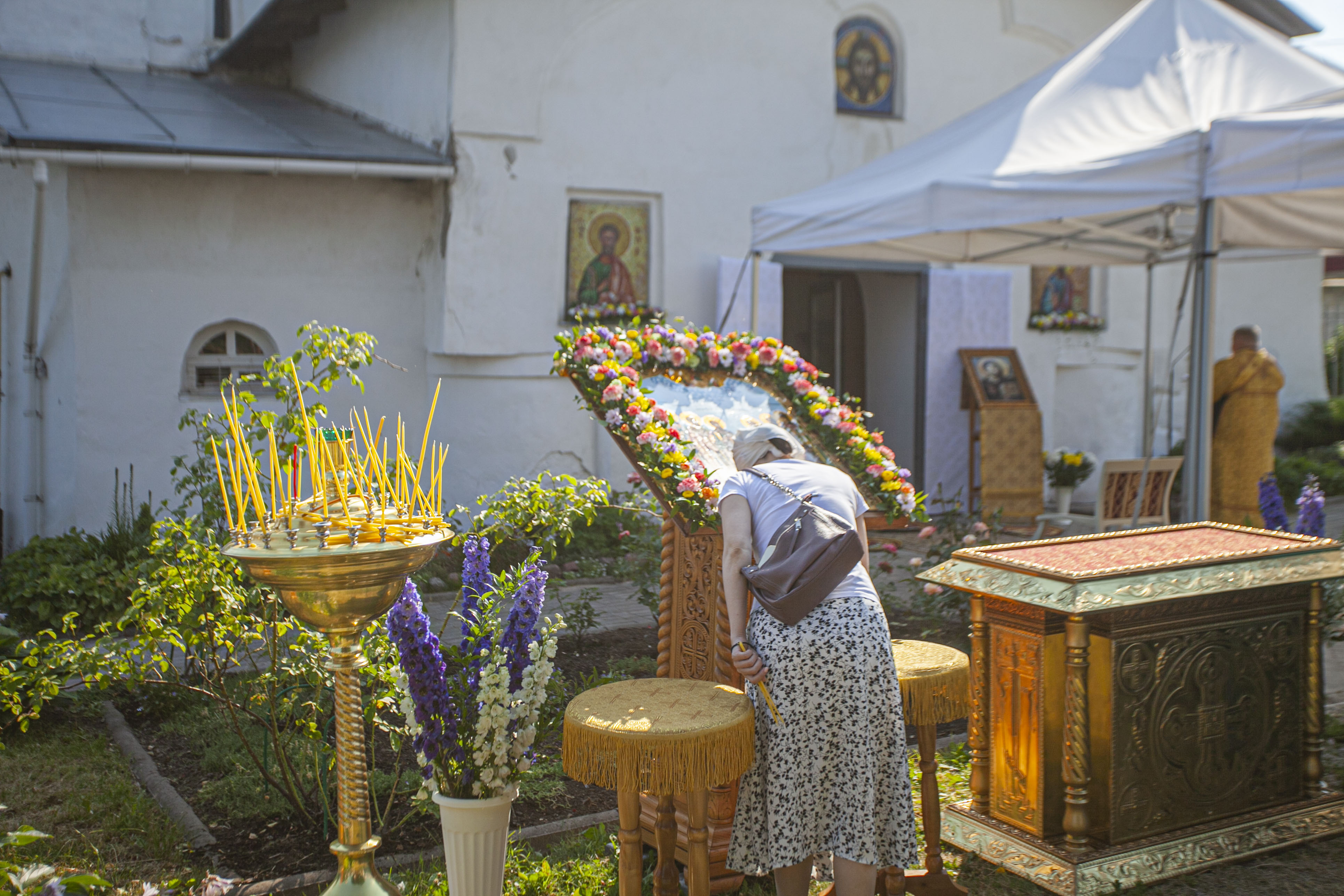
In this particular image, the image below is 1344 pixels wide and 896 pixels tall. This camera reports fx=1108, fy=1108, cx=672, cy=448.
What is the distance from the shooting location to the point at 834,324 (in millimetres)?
11906

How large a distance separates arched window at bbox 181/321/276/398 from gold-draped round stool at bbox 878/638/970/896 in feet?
21.9

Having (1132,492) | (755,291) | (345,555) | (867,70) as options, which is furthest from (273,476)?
(867,70)

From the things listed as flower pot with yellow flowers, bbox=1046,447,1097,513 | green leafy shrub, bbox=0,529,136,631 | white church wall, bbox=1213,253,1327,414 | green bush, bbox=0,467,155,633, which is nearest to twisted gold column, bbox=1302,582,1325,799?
green bush, bbox=0,467,155,633

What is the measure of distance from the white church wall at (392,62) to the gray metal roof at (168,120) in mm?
186

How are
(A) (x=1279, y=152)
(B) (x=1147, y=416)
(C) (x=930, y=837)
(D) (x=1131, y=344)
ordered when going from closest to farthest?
(C) (x=930, y=837) → (A) (x=1279, y=152) → (B) (x=1147, y=416) → (D) (x=1131, y=344)

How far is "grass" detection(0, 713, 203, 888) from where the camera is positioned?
3.61 metres

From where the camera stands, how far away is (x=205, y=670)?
3.99 meters

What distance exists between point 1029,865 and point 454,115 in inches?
284

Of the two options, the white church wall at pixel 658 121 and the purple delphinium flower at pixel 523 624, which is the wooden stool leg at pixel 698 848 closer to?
the purple delphinium flower at pixel 523 624

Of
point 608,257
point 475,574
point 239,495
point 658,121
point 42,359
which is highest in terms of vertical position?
point 658,121

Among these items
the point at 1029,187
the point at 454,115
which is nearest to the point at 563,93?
the point at 454,115

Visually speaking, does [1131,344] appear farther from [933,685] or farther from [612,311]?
[933,685]

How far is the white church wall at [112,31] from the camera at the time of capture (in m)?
10.8

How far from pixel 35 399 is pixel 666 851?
7.14 metres
